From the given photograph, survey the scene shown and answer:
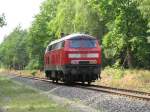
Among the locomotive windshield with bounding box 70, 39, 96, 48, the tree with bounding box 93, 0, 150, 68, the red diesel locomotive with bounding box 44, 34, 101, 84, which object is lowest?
the red diesel locomotive with bounding box 44, 34, 101, 84

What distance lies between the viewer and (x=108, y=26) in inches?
2058

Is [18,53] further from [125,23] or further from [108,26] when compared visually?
[125,23]

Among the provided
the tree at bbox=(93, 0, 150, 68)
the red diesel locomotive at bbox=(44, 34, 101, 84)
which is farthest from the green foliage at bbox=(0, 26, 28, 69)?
the red diesel locomotive at bbox=(44, 34, 101, 84)

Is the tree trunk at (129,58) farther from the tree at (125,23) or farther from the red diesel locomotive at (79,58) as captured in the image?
the red diesel locomotive at (79,58)

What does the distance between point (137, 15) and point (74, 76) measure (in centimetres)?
1650

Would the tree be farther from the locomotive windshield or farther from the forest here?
the locomotive windshield

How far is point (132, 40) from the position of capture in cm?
4728

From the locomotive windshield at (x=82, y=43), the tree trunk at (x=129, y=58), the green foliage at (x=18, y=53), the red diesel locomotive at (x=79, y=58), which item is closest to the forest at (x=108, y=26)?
the tree trunk at (x=129, y=58)

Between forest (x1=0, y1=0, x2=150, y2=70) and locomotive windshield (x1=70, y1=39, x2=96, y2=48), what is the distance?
805cm

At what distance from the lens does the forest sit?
1839 inches

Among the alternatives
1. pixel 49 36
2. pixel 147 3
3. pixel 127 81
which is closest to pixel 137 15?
pixel 147 3

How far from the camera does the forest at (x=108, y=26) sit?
4672cm

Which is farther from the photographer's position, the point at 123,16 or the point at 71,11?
the point at 71,11

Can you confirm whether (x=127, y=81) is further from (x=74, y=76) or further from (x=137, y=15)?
(x=137, y=15)
